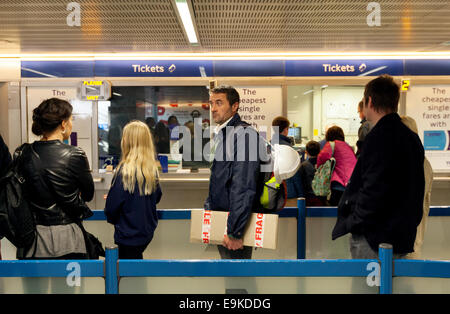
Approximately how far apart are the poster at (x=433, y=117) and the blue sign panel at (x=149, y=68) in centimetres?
336

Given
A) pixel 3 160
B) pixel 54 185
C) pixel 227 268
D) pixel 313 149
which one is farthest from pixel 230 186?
pixel 313 149

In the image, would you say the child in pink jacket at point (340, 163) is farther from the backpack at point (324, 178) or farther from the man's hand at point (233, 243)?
the man's hand at point (233, 243)

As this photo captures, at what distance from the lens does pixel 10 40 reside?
4941mm

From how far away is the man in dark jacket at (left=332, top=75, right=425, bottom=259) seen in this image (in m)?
2.00

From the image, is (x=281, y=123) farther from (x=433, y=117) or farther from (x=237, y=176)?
(x=433, y=117)

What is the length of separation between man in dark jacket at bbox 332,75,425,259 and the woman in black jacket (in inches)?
62.8

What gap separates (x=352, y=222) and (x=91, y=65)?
5.09m

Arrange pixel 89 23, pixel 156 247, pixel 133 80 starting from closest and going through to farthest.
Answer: pixel 156 247 < pixel 89 23 < pixel 133 80

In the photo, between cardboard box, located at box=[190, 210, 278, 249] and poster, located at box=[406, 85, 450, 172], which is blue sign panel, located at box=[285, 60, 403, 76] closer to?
poster, located at box=[406, 85, 450, 172]

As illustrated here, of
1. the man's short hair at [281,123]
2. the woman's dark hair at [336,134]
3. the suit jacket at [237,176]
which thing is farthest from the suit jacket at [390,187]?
the man's short hair at [281,123]

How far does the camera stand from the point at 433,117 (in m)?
6.13

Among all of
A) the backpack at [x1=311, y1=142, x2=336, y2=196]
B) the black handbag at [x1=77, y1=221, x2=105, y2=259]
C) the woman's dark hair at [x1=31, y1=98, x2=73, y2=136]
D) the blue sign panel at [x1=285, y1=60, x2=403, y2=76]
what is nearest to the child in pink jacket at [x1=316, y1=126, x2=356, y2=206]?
the backpack at [x1=311, y1=142, x2=336, y2=196]
